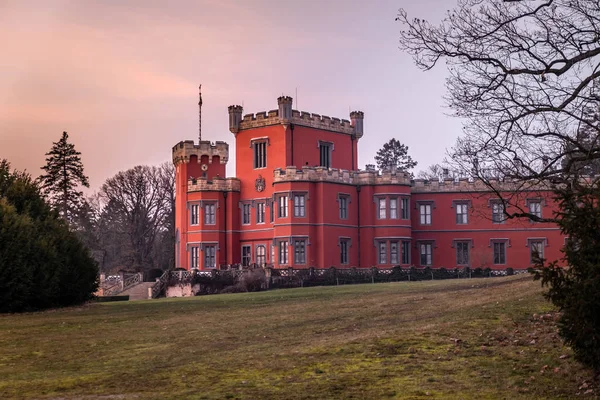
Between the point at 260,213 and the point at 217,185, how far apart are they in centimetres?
403

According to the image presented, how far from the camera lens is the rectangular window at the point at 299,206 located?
5484 cm

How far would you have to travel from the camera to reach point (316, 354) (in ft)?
54.3

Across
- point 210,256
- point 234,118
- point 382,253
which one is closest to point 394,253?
point 382,253

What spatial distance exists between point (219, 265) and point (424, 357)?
148ft

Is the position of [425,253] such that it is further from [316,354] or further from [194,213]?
[316,354]

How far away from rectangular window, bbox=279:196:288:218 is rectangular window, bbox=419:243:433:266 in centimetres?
1122

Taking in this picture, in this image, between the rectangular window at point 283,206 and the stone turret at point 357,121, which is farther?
the stone turret at point 357,121

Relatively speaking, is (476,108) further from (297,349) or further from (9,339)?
(9,339)

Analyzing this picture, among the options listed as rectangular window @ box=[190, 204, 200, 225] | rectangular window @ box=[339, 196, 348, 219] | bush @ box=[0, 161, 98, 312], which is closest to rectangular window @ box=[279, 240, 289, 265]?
rectangular window @ box=[339, 196, 348, 219]

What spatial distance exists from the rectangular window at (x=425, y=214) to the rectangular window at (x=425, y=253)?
5.32 ft

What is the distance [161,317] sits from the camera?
2700cm

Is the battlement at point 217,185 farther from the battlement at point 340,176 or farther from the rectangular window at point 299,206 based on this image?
the rectangular window at point 299,206

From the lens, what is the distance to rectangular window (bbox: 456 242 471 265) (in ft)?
195

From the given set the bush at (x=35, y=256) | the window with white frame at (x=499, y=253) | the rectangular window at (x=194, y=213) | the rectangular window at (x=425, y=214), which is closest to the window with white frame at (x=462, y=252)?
the window with white frame at (x=499, y=253)
